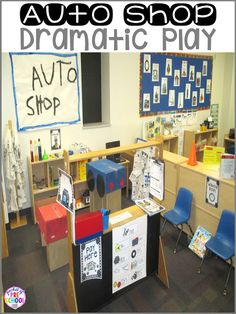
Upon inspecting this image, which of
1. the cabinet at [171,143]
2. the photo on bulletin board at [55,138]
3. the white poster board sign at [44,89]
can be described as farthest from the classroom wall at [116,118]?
the cabinet at [171,143]

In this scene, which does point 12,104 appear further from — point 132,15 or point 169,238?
point 169,238

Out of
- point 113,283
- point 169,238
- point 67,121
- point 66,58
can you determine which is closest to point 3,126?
point 67,121

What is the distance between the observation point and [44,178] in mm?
4105

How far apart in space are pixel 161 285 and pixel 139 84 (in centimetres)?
340

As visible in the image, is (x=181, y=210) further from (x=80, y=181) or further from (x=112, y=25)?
(x=112, y=25)

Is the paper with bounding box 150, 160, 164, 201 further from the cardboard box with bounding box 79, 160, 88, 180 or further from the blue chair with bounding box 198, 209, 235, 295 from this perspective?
the cardboard box with bounding box 79, 160, 88, 180

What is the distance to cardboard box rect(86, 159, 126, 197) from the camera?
2.28m

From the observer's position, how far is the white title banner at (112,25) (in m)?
2.56

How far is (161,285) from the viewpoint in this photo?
2.70 m

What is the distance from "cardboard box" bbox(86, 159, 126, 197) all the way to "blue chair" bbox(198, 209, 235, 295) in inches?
48.7

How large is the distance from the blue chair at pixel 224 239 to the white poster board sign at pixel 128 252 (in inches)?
30.4

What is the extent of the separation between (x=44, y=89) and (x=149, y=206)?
2.44 metres

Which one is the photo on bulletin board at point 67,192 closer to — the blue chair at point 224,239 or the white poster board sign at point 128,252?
the white poster board sign at point 128,252

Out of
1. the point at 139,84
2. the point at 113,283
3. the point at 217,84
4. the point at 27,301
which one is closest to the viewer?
the point at 113,283
